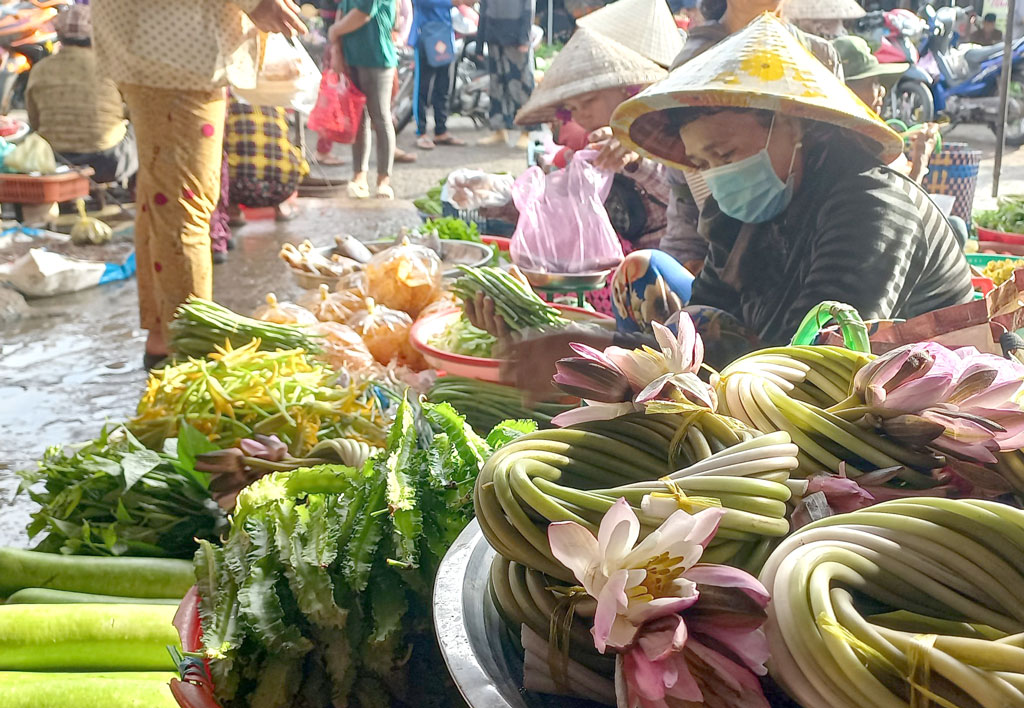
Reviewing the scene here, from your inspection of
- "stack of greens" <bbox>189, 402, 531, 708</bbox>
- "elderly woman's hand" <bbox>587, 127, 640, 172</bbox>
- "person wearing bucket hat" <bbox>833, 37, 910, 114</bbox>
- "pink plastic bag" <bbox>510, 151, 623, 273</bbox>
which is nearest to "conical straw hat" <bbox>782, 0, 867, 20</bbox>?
"person wearing bucket hat" <bbox>833, 37, 910, 114</bbox>

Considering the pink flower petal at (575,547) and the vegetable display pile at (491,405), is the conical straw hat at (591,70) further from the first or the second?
the pink flower petal at (575,547)

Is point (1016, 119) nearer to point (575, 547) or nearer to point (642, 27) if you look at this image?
point (642, 27)

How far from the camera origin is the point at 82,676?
1.62 m

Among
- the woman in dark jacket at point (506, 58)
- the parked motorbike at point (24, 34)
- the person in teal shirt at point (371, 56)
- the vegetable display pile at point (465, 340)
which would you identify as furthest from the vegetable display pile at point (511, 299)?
the parked motorbike at point (24, 34)

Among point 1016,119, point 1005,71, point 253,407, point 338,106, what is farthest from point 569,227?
point 1016,119

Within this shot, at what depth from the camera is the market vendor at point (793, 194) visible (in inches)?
77.0

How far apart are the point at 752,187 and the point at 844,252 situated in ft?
0.84

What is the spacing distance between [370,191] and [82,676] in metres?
6.76

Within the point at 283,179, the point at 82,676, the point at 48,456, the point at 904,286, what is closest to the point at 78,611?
the point at 82,676

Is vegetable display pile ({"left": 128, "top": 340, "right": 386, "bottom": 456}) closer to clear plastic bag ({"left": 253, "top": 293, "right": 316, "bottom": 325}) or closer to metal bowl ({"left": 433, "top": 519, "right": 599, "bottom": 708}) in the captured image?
clear plastic bag ({"left": 253, "top": 293, "right": 316, "bottom": 325})

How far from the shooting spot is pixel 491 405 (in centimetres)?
244

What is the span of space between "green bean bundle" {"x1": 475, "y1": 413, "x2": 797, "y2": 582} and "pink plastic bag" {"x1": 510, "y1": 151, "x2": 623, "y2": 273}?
8.05 ft

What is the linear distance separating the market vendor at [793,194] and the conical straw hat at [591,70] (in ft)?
4.30

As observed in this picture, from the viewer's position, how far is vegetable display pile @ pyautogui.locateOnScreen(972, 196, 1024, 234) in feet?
15.4
